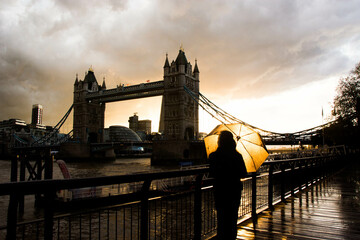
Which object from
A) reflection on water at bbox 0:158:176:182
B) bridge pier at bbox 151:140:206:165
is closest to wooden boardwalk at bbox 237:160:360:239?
reflection on water at bbox 0:158:176:182

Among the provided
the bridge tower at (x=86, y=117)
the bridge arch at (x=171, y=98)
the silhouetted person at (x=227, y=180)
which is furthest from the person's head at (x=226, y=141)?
the bridge tower at (x=86, y=117)

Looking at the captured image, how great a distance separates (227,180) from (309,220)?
309 cm

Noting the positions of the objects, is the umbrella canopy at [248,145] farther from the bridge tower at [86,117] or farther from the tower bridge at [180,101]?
the bridge tower at [86,117]

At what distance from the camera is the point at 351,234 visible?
4.66m

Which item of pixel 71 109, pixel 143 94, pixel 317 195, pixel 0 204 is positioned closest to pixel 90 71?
pixel 71 109

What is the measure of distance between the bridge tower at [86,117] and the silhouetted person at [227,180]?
82.2m

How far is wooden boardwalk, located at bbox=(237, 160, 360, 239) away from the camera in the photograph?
4609 millimetres

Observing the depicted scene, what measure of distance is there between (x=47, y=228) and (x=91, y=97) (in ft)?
276

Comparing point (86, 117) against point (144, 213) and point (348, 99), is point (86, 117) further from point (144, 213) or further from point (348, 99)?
point (144, 213)

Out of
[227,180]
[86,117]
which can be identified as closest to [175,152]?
[86,117]

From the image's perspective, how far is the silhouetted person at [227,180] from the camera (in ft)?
11.5

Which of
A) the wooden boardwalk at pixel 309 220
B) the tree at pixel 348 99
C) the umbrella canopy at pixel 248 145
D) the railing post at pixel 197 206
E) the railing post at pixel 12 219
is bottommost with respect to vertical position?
the wooden boardwalk at pixel 309 220

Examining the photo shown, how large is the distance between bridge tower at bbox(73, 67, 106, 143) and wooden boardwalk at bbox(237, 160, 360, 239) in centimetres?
7984

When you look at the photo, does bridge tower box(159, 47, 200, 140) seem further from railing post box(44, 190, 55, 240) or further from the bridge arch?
railing post box(44, 190, 55, 240)
